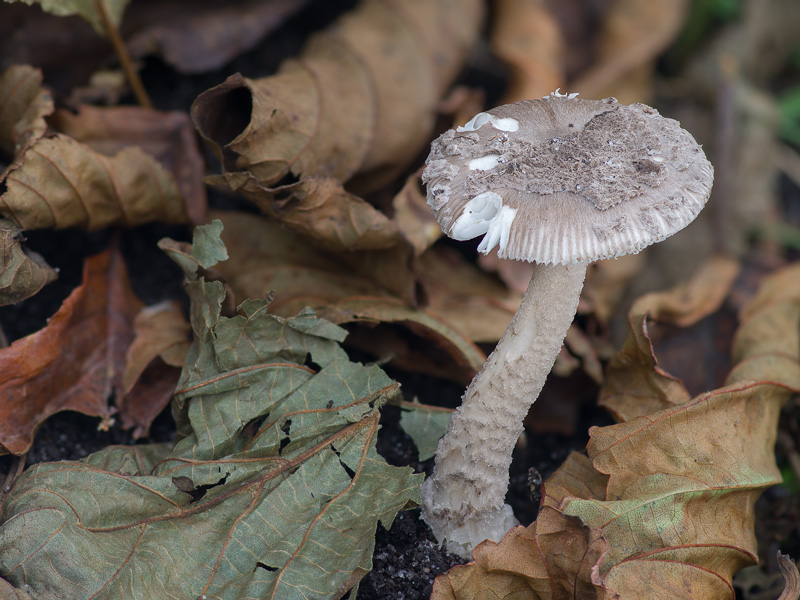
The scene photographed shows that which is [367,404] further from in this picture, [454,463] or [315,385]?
[454,463]

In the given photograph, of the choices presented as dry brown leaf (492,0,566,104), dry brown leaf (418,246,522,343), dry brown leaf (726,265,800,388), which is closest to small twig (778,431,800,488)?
dry brown leaf (726,265,800,388)

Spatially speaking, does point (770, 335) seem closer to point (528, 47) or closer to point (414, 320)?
point (414, 320)

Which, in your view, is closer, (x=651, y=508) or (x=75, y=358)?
(x=651, y=508)

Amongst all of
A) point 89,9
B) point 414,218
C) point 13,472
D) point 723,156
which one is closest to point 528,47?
point 723,156

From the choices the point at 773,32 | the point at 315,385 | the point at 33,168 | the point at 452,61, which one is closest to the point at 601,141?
the point at 315,385

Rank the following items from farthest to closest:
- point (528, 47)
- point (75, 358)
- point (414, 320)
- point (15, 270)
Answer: point (528, 47)
point (414, 320)
point (75, 358)
point (15, 270)

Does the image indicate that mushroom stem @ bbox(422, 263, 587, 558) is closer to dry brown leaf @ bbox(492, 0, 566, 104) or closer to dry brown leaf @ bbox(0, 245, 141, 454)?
dry brown leaf @ bbox(0, 245, 141, 454)

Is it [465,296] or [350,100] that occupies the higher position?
[350,100]
